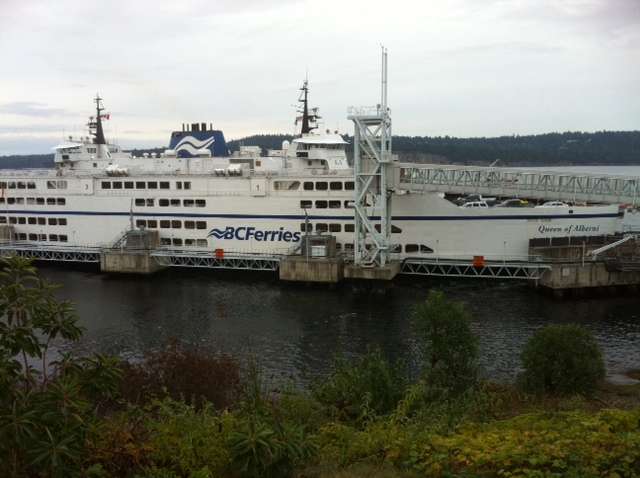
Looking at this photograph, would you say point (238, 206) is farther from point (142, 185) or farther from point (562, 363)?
point (562, 363)

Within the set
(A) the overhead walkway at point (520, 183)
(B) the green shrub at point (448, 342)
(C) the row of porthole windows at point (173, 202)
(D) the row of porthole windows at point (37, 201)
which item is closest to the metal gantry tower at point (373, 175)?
(A) the overhead walkway at point (520, 183)

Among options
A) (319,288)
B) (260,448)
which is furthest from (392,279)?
(260,448)

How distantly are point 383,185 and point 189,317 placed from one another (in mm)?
13512

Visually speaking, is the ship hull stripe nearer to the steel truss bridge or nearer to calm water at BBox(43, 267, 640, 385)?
the steel truss bridge

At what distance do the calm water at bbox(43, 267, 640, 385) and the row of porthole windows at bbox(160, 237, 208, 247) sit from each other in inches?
126

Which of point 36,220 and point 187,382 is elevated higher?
point 36,220

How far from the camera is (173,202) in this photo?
4003cm

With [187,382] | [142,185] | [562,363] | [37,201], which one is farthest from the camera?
[37,201]

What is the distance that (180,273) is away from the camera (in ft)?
129

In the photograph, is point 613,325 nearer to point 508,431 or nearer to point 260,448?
point 508,431

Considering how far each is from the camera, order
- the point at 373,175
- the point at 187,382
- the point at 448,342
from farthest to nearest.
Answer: the point at 373,175
the point at 448,342
the point at 187,382

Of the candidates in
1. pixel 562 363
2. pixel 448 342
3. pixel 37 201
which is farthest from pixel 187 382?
pixel 37 201

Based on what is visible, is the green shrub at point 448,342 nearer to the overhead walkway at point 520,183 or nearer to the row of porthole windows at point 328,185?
the overhead walkway at point 520,183

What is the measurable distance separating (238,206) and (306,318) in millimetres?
12888
